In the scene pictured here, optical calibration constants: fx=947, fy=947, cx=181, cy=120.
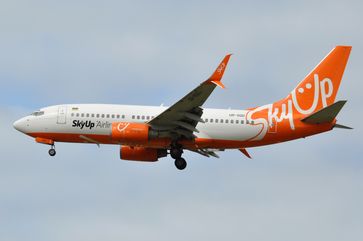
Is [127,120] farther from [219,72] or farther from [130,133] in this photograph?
[219,72]

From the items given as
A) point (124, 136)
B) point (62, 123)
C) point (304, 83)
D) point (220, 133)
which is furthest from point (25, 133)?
point (304, 83)

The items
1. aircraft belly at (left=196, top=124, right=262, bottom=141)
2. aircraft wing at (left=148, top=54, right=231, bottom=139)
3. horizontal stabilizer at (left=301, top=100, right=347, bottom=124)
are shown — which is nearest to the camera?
aircraft wing at (left=148, top=54, right=231, bottom=139)

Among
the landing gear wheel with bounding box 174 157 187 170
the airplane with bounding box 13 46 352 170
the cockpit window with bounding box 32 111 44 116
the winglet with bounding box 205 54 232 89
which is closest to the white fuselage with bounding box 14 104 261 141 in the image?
the airplane with bounding box 13 46 352 170

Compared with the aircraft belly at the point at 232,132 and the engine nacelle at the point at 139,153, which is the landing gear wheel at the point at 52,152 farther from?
the aircraft belly at the point at 232,132

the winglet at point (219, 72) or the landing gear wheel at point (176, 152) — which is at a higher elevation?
the winglet at point (219, 72)

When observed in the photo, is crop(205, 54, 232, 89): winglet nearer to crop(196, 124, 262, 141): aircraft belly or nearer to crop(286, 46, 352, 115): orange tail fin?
crop(196, 124, 262, 141): aircraft belly

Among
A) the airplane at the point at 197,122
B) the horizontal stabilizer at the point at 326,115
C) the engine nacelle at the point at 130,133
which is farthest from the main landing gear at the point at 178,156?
the horizontal stabilizer at the point at 326,115

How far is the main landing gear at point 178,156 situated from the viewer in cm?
6756

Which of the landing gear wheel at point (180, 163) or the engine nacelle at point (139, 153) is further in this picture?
the engine nacelle at point (139, 153)

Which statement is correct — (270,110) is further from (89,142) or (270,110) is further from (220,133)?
(89,142)

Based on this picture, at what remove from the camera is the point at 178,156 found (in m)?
67.7

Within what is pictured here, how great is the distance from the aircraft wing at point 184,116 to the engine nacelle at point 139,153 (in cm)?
380

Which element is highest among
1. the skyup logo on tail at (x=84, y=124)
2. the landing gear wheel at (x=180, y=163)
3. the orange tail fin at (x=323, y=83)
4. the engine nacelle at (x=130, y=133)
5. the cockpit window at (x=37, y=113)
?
the orange tail fin at (x=323, y=83)

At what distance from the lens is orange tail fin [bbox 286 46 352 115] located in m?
69.1
